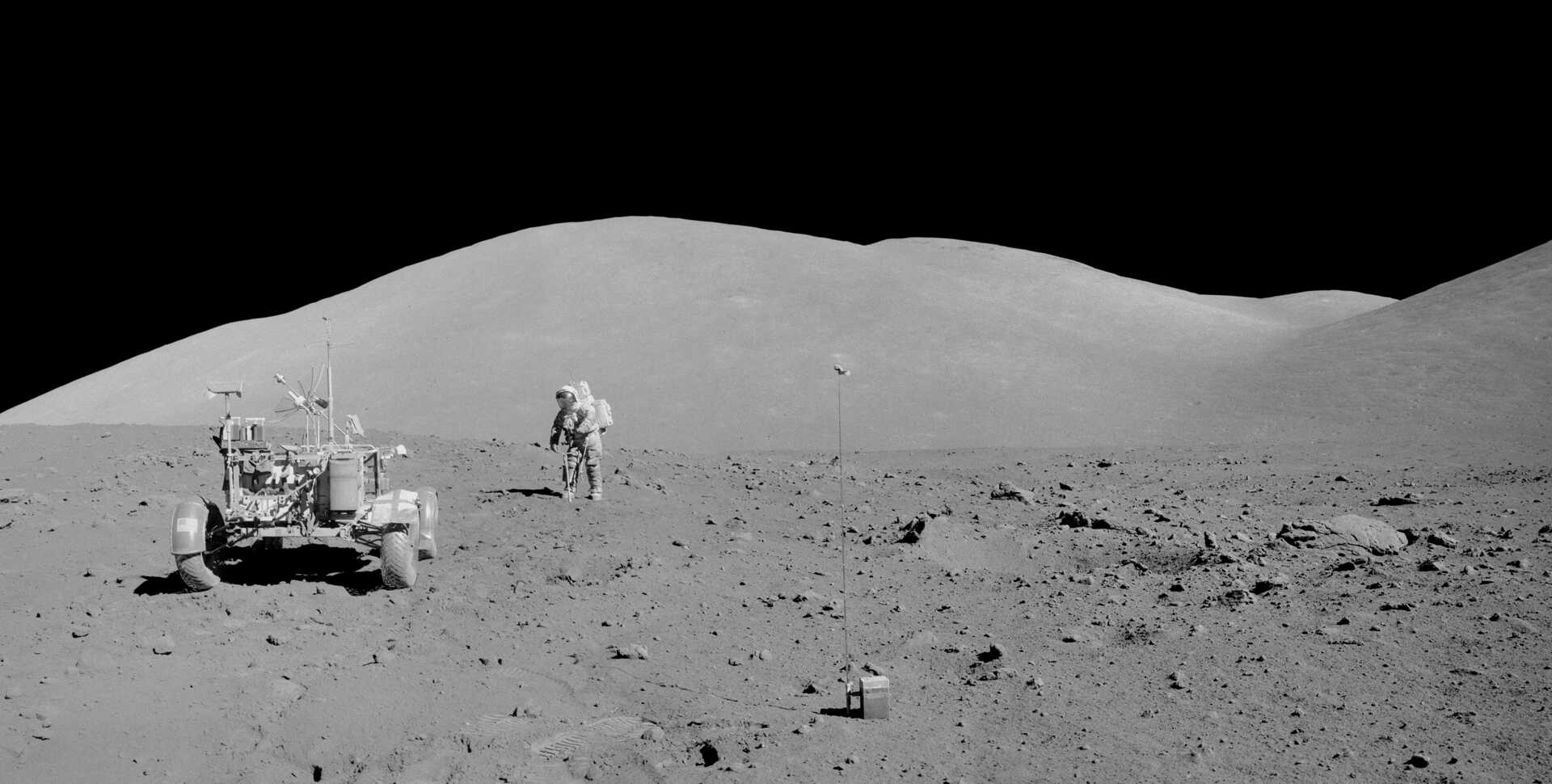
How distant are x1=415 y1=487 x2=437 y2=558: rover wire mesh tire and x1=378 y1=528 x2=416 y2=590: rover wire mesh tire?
544mm

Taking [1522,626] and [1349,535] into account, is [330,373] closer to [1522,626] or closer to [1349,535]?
[1522,626]

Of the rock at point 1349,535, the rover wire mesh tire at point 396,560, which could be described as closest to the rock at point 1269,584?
the rock at point 1349,535

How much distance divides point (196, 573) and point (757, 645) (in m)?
3.60

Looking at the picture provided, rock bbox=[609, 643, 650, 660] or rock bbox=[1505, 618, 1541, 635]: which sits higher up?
rock bbox=[1505, 618, 1541, 635]

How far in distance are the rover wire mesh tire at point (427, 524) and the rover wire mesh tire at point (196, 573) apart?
1.41 metres

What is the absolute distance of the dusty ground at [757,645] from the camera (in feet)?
18.2

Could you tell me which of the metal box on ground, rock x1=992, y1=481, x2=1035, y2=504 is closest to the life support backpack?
rock x1=992, y1=481, x2=1035, y2=504

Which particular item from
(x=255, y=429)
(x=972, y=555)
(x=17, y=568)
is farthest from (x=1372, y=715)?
(x=17, y=568)

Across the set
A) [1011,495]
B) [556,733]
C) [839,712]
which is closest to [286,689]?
[556,733]

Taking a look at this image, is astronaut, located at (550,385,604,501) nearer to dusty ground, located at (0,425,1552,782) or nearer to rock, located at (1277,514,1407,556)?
dusty ground, located at (0,425,1552,782)

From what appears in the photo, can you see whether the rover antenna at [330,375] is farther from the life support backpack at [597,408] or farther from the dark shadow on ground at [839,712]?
the dark shadow on ground at [839,712]

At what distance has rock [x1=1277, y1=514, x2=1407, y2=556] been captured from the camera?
361 inches

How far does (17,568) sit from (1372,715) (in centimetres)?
856

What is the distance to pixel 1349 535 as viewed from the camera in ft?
→ 30.8
